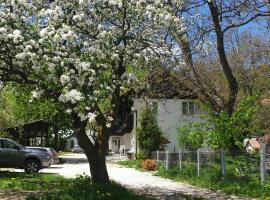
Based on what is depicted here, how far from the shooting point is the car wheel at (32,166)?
27062mm

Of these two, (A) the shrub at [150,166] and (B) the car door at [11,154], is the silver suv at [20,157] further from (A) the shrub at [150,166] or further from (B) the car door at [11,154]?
(A) the shrub at [150,166]

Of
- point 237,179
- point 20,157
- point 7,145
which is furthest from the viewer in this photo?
point 20,157

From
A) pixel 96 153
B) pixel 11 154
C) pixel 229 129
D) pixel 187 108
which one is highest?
pixel 187 108

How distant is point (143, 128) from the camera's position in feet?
129

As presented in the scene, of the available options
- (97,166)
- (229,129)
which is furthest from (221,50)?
(97,166)

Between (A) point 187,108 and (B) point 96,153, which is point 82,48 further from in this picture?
(A) point 187,108

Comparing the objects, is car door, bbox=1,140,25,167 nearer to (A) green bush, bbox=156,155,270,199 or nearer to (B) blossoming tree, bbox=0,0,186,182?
(A) green bush, bbox=156,155,270,199

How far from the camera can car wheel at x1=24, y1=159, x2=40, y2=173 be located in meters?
27.1

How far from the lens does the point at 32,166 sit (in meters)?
27.3

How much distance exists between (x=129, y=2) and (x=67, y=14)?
1953 mm

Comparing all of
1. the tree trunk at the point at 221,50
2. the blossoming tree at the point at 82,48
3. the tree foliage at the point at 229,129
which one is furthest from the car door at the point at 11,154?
the tree trunk at the point at 221,50

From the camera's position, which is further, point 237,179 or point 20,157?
A: point 20,157

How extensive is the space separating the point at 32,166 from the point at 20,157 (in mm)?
1067

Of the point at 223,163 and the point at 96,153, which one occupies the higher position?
the point at 96,153
